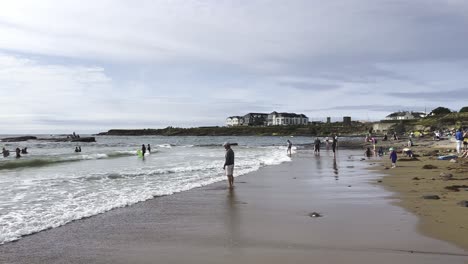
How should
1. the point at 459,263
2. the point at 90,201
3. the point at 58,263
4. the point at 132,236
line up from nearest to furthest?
the point at 459,263
the point at 58,263
the point at 132,236
the point at 90,201

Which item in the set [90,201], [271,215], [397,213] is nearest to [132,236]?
[271,215]

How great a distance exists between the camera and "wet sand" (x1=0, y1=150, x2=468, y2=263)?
6.46 metres

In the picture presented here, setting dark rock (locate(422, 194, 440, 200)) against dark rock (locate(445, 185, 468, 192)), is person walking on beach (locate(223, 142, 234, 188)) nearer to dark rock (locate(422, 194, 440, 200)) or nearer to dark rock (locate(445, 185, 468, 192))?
dark rock (locate(422, 194, 440, 200))

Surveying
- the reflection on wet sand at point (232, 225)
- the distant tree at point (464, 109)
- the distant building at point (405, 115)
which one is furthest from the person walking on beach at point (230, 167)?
the distant building at point (405, 115)

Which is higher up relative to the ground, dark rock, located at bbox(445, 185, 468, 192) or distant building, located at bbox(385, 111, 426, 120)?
distant building, located at bbox(385, 111, 426, 120)

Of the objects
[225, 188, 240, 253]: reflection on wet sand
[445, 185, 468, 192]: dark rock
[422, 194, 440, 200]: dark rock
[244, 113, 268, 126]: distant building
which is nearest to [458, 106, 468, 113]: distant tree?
[244, 113, 268, 126]: distant building

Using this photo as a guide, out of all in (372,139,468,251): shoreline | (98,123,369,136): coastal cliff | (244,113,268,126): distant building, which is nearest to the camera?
(372,139,468,251): shoreline

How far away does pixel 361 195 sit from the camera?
12.5m

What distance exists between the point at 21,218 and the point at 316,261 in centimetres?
723

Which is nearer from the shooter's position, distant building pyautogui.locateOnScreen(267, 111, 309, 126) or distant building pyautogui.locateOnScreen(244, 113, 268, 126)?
distant building pyautogui.locateOnScreen(267, 111, 309, 126)

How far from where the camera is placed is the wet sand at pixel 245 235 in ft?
21.2

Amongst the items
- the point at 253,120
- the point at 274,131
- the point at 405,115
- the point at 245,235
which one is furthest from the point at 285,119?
the point at 245,235

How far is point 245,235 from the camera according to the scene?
7.93 m

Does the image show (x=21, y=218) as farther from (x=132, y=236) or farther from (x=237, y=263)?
(x=237, y=263)
